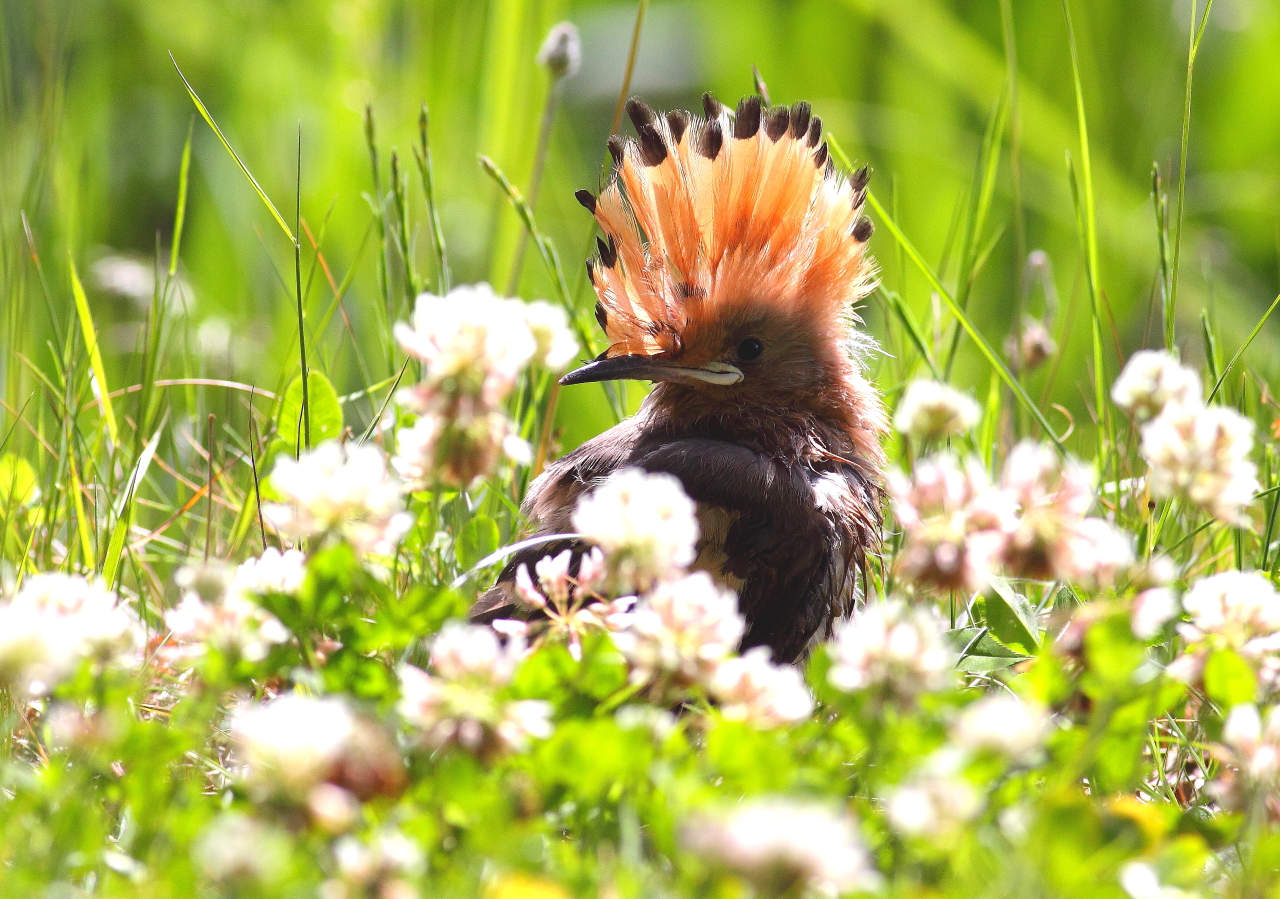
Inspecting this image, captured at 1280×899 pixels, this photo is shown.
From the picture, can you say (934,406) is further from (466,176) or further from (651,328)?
(466,176)

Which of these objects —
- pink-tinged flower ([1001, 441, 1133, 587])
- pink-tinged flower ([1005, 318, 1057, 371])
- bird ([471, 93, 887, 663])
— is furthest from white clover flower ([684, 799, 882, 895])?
pink-tinged flower ([1005, 318, 1057, 371])

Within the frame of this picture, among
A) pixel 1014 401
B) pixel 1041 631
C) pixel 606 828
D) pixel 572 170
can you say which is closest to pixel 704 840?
pixel 606 828

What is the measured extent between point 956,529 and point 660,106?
5571 mm

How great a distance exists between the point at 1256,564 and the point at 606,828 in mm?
1292

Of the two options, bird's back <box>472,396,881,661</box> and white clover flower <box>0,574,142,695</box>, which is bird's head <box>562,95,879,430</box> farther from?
white clover flower <box>0,574,142,695</box>

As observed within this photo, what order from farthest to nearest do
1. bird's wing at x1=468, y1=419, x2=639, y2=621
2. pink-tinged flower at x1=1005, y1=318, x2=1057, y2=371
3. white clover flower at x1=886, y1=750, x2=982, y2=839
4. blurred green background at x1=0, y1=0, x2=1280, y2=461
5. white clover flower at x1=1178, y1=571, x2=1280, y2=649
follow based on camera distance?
blurred green background at x1=0, y1=0, x2=1280, y2=461
pink-tinged flower at x1=1005, y1=318, x2=1057, y2=371
bird's wing at x1=468, y1=419, x2=639, y2=621
white clover flower at x1=1178, y1=571, x2=1280, y2=649
white clover flower at x1=886, y1=750, x2=982, y2=839

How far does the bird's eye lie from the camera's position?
2.59 meters

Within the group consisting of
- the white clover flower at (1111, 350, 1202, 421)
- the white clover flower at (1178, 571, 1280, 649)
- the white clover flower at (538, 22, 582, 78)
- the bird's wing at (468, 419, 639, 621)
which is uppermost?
the white clover flower at (538, 22, 582, 78)

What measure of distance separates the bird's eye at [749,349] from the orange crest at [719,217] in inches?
3.0

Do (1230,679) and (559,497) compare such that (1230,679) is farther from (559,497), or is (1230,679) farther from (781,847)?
(559,497)

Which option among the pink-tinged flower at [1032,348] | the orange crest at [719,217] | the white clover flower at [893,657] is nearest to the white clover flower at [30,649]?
the white clover flower at [893,657]

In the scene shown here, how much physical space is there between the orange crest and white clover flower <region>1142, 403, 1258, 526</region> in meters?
1.33

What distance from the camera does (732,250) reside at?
2.57 m

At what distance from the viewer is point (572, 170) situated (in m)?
5.86
